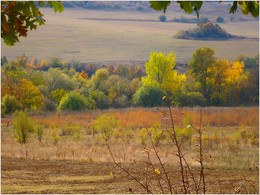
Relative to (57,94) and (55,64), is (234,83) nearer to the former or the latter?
(57,94)

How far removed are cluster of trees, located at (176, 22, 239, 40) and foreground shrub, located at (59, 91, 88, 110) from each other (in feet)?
161

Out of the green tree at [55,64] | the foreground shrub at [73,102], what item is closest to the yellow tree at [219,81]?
the foreground shrub at [73,102]

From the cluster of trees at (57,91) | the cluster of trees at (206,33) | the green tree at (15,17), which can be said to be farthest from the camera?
the cluster of trees at (206,33)

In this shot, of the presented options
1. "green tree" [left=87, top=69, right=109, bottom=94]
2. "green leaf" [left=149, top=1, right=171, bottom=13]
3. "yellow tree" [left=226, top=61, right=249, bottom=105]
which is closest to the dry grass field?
"green leaf" [left=149, top=1, right=171, bottom=13]

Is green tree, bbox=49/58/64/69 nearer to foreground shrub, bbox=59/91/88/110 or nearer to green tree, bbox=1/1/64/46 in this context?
foreground shrub, bbox=59/91/88/110

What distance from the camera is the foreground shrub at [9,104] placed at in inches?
1248

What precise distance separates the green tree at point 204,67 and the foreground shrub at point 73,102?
38.5 feet

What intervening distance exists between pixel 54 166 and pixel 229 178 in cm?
552

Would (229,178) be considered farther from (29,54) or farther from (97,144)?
(29,54)

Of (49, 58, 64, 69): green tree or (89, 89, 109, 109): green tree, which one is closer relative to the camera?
(89, 89, 109, 109): green tree

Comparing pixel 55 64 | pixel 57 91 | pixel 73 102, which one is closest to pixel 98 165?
pixel 73 102

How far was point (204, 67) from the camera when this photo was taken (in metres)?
38.9

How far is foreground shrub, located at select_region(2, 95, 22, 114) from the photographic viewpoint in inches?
1248

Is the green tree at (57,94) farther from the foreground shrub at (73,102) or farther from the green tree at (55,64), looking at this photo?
the green tree at (55,64)
